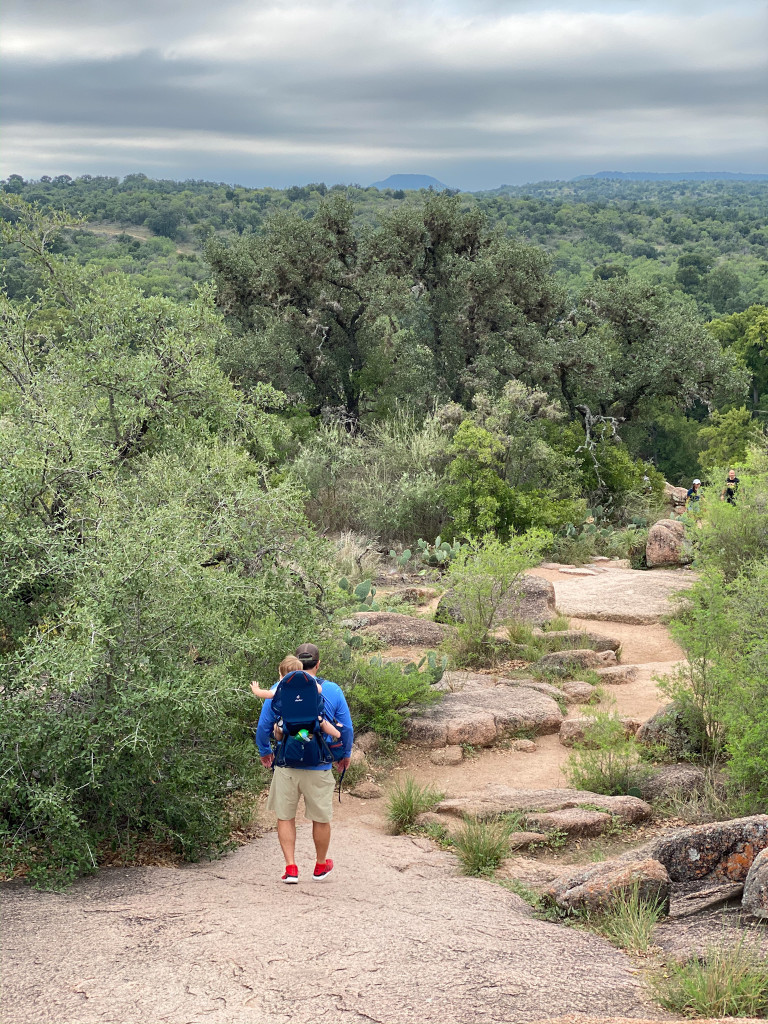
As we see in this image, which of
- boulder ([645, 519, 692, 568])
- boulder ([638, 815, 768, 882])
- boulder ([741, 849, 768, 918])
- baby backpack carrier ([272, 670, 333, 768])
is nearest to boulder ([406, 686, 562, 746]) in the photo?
boulder ([638, 815, 768, 882])

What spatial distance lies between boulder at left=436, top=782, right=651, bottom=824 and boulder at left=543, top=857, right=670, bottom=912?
1727mm

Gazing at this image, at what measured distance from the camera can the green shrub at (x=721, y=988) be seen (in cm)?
373

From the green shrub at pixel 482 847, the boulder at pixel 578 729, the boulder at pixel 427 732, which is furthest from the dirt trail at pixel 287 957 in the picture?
the boulder at pixel 578 729

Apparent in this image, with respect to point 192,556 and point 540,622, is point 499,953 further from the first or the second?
point 540,622

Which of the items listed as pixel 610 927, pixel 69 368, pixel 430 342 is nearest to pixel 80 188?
pixel 430 342

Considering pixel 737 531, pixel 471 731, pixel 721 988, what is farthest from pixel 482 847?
pixel 737 531

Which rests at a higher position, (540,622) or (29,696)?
(29,696)

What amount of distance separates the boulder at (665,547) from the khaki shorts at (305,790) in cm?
1284

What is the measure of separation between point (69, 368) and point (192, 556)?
5.04 metres

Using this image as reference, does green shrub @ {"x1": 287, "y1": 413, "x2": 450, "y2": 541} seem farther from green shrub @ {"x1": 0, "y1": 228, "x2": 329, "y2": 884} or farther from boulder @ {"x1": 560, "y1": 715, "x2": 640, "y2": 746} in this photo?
boulder @ {"x1": 560, "y1": 715, "x2": 640, "y2": 746}

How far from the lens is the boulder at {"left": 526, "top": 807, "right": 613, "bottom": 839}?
6.86 meters

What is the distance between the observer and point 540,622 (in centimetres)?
1295

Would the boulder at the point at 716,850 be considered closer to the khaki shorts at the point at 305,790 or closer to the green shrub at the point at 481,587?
the khaki shorts at the point at 305,790

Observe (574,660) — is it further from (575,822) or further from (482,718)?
(575,822)
